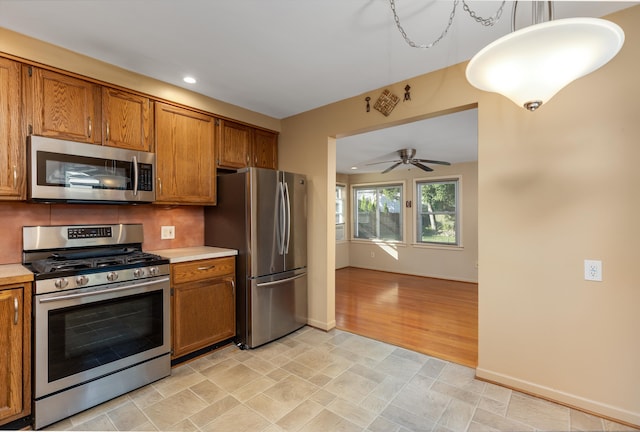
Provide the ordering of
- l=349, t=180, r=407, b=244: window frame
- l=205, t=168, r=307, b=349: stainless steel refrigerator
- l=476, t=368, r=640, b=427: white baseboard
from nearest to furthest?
l=476, t=368, r=640, b=427: white baseboard
l=205, t=168, r=307, b=349: stainless steel refrigerator
l=349, t=180, r=407, b=244: window frame

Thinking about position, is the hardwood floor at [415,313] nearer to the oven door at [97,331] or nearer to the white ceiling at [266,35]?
the oven door at [97,331]

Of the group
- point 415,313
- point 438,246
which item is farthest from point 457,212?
point 415,313

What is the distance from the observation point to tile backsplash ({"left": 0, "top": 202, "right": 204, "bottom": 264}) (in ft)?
6.93

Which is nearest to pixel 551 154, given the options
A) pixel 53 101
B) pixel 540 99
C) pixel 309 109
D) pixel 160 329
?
pixel 540 99

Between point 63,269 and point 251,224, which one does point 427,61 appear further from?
point 63,269

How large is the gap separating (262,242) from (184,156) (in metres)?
1.11

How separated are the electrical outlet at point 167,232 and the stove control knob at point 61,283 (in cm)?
107

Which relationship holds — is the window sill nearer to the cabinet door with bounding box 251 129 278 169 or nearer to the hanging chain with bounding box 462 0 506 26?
the cabinet door with bounding box 251 129 278 169

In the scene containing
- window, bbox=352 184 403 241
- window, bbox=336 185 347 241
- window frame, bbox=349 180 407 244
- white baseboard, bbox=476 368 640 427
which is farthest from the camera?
window, bbox=336 185 347 241

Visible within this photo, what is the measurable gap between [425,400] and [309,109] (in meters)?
2.98

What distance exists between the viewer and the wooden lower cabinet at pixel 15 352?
169cm

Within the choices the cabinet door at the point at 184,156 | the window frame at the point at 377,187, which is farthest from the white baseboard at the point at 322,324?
the window frame at the point at 377,187

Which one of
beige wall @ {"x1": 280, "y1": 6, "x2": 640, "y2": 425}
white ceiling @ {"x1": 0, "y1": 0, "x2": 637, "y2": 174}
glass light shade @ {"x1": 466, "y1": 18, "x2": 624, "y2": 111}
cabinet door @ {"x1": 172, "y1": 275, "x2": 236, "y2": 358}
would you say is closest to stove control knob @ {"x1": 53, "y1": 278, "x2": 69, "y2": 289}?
cabinet door @ {"x1": 172, "y1": 275, "x2": 236, "y2": 358}

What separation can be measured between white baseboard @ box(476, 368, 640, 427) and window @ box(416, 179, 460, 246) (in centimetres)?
418
